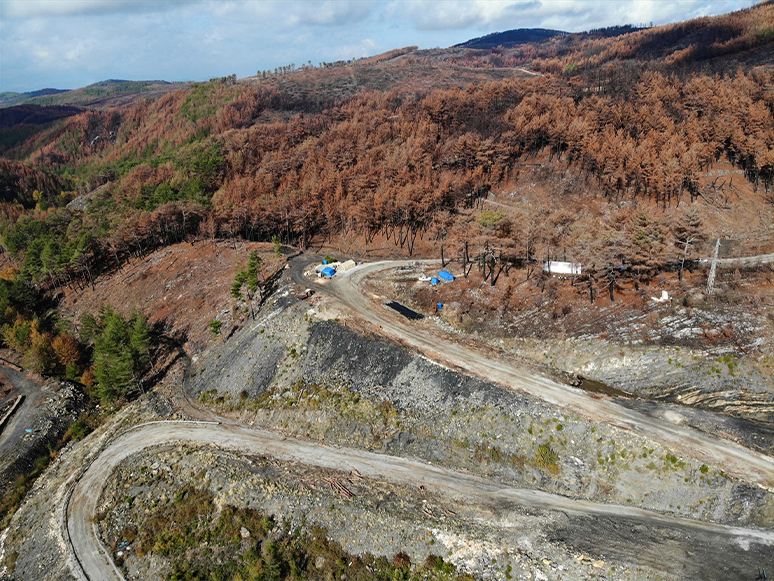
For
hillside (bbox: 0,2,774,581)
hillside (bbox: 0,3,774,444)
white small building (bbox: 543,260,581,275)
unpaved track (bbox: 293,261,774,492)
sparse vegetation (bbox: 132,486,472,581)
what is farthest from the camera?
white small building (bbox: 543,260,581,275)

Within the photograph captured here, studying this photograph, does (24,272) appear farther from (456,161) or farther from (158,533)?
(456,161)

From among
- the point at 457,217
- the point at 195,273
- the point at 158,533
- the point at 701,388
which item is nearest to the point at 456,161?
the point at 457,217

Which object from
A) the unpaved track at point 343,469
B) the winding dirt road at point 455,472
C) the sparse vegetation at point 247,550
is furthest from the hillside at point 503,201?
the sparse vegetation at point 247,550

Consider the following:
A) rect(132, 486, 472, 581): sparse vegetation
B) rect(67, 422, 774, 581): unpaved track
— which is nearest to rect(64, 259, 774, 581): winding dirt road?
rect(67, 422, 774, 581): unpaved track

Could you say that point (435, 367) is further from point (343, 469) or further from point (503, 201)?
point (503, 201)

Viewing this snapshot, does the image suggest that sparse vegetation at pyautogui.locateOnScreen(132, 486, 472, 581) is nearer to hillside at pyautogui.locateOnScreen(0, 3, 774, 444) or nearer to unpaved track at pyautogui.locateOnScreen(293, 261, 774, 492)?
unpaved track at pyautogui.locateOnScreen(293, 261, 774, 492)
